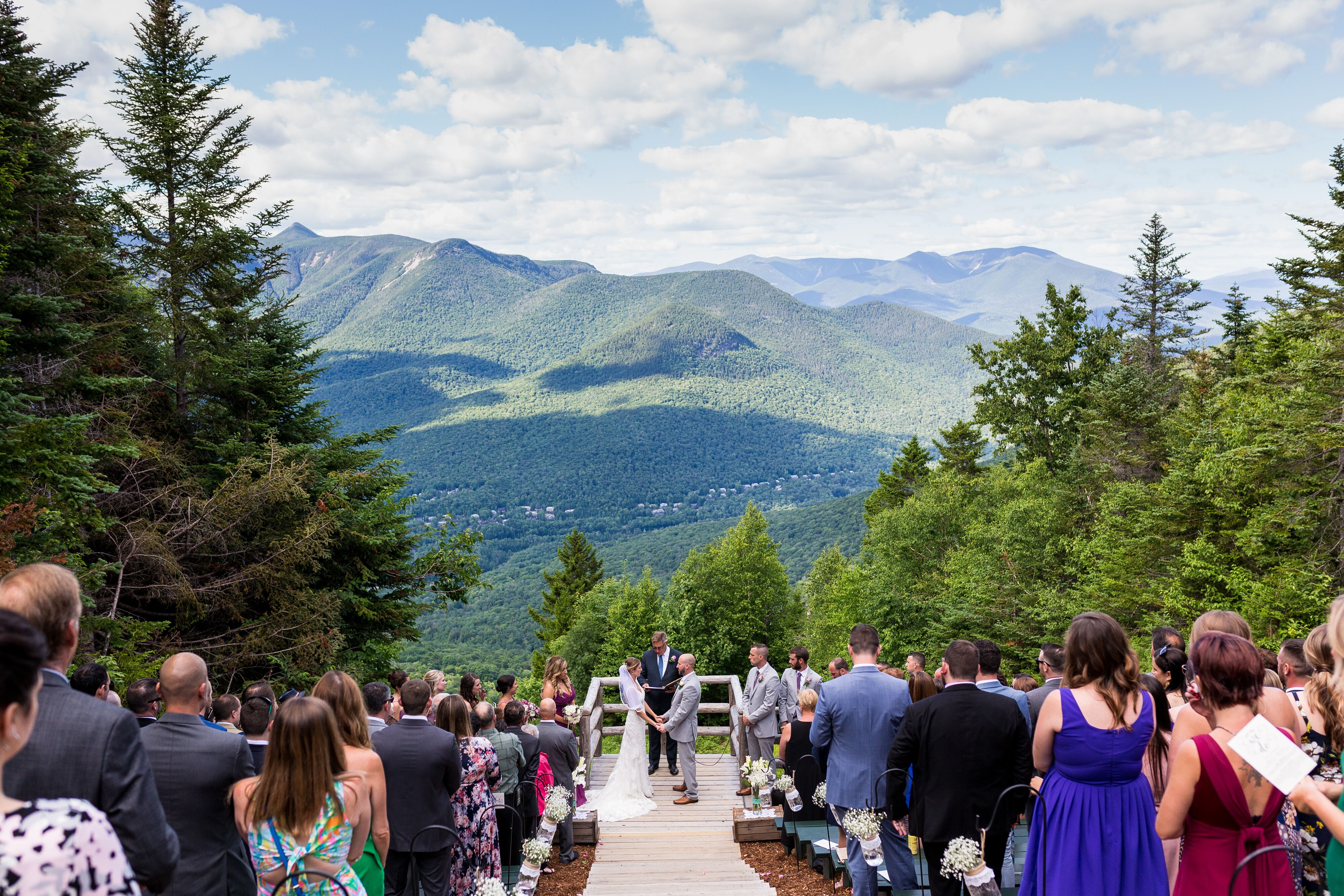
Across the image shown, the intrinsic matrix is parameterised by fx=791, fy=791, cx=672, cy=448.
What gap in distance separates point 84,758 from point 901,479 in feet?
165

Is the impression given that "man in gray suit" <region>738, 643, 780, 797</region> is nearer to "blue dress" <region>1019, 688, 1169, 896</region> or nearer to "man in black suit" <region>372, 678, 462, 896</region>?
"man in black suit" <region>372, 678, 462, 896</region>

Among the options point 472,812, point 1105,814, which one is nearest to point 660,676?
point 472,812

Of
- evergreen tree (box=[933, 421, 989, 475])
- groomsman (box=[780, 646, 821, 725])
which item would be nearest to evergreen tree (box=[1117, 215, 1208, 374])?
evergreen tree (box=[933, 421, 989, 475])

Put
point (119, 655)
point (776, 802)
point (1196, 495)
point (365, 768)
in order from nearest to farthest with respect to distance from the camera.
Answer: point (365, 768) < point (776, 802) < point (119, 655) < point (1196, 495)

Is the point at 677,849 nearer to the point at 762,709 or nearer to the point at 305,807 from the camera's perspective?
the point at 762,709

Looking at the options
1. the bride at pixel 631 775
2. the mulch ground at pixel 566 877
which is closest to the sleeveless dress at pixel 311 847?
the mulch ground at pixel 566 877

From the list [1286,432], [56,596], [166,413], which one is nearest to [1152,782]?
[56,596]

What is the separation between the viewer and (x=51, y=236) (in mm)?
11102

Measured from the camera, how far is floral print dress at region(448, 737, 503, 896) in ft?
17.7

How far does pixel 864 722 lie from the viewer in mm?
5453

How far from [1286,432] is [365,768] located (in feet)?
61.7

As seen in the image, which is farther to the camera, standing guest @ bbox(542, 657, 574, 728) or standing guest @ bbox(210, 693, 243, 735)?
standing guest @ bbox(542, 657, 574, 728)

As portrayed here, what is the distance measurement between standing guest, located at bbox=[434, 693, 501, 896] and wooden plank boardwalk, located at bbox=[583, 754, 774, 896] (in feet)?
4.96

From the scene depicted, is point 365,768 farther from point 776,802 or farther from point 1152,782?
point 776,802
